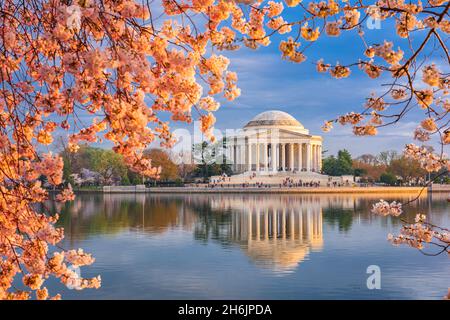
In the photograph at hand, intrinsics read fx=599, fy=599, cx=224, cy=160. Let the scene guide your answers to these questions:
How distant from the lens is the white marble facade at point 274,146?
84062mm

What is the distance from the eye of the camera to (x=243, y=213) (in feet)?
111

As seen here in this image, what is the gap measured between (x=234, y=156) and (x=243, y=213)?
5468cm

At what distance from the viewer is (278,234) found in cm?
2477

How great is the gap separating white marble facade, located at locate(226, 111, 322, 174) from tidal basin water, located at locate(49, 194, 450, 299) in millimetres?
52795

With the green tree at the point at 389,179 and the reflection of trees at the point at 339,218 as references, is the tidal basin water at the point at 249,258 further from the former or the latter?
the green tree at the point at 389,179

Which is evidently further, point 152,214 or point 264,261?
point 152,214

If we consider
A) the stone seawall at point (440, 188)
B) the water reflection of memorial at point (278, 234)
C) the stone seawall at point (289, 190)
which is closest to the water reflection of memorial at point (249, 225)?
the water reflection of memorial at point (278, 234)

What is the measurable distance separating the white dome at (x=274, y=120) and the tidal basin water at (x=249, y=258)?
54143 mm

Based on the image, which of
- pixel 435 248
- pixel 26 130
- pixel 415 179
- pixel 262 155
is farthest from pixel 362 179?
pixel 26 130

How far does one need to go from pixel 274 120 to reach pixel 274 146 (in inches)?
161

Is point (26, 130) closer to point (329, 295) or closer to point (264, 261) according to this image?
point (329, 295)

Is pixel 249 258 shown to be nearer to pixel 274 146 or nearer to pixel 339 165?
pixel 339 165

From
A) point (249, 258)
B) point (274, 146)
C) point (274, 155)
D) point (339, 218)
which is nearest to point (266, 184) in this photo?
point (274, 146)

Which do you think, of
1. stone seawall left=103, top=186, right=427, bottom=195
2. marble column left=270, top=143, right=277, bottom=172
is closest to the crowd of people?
stone seawall left=103, top=186, right=427, bottom=195
